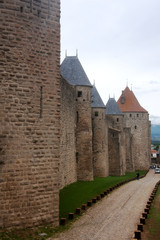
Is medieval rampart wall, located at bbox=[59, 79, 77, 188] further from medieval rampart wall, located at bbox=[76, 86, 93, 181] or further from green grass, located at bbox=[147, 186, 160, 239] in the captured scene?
green grass, located at bbox=[147, 186, 160, 239]

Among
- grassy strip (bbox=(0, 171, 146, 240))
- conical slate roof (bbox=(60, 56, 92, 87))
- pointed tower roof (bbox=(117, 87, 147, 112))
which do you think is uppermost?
pointed tower roof (bbox=(117, 87, 147, 112))

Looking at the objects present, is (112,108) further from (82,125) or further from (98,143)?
(82,125)

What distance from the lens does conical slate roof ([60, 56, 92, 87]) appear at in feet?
79.2

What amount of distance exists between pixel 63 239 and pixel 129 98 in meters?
44.0

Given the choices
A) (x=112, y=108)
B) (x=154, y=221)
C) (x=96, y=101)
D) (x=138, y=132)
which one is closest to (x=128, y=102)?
(x=138, y=132)

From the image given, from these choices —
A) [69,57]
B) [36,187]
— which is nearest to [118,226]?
[36,187]

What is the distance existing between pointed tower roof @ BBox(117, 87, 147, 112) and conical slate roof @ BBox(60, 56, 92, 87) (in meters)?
25.7

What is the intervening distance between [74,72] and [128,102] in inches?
1067

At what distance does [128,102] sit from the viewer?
50219 millimetres

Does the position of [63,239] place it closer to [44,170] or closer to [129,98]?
[44,170]

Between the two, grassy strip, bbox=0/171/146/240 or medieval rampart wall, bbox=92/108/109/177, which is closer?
grassy strip, bbox=0/171/146/240

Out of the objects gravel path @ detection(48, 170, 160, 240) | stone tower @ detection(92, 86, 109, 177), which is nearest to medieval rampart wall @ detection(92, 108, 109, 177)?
stone tower @ detection(92, 86, 109, 177)

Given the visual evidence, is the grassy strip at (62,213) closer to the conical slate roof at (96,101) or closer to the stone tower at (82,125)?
the stone tower at (82,125)

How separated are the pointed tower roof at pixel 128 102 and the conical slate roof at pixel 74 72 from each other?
25743 mm
